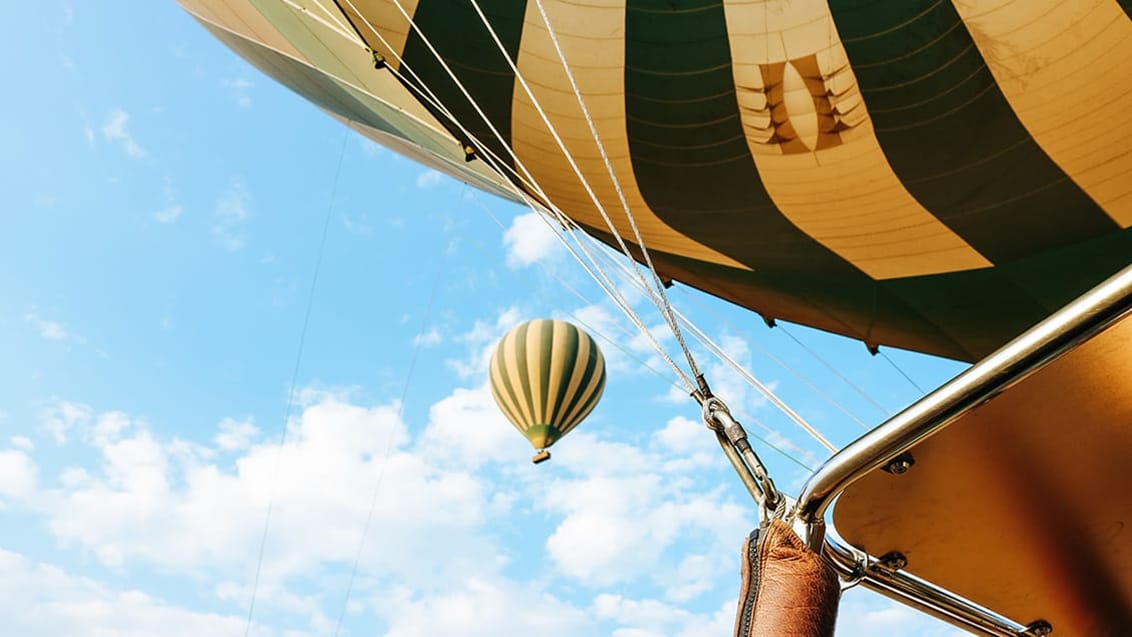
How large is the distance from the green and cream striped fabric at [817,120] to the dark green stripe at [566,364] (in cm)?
566

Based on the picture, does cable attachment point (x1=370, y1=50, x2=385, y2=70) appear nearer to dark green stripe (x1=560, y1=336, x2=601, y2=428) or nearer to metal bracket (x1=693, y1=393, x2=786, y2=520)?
metal bracket (x1=693, y1=393, x2=786, y2=520)

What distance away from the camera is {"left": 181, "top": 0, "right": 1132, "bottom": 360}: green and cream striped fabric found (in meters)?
4.76

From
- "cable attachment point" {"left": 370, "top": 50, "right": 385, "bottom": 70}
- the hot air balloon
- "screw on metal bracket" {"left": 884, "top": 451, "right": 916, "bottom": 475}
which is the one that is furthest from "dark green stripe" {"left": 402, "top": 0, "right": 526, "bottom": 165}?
"screw on metal bracket" {"left": 884, "top": 451, "right": 916, "bottom": 475}

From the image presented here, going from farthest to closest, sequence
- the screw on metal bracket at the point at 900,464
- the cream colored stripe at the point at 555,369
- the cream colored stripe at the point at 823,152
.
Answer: the cream colored stripe at the point at 555,369, the cream colored stripe at the point at 823,152, the screw on metal bracket at the point at 900,464

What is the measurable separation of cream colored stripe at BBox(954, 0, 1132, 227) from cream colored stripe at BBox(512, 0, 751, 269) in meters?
1.79

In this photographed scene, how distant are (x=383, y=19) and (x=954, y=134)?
3132mm

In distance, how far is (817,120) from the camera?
5.11 m

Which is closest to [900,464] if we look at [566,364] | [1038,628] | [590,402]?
[1038,628]

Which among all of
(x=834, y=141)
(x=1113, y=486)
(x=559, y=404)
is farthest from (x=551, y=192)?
(x=559, y=404)

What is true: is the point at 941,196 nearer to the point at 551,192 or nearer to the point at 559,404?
the point at 551,192

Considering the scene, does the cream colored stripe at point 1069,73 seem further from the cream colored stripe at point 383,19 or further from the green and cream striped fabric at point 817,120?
the cream colored stripe at point 383,19

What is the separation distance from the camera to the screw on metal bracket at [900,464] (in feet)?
3.52

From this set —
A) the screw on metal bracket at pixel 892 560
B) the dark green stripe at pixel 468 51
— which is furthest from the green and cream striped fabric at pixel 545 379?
the screw on metal bracket at pixel 892 560

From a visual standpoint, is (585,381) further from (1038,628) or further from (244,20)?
(1038,628)
